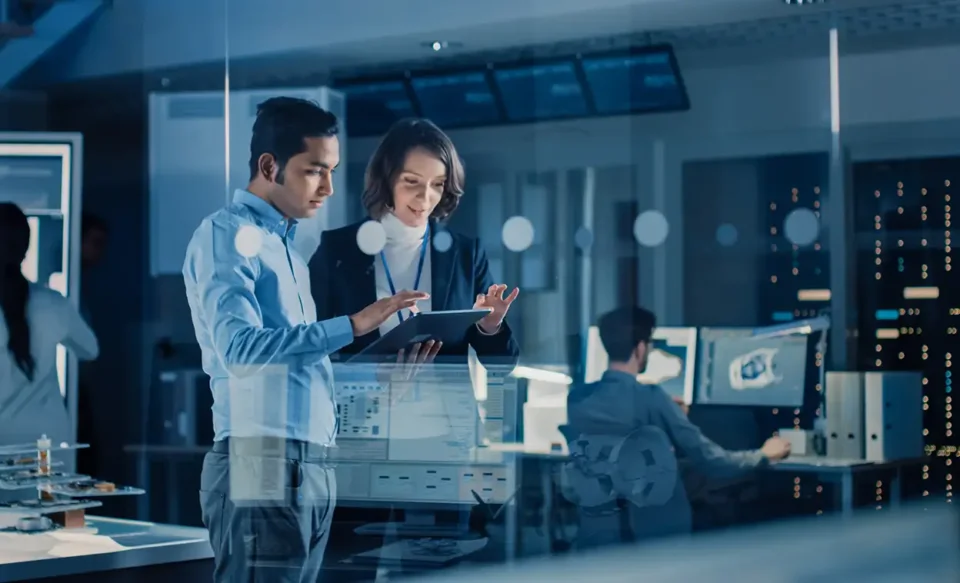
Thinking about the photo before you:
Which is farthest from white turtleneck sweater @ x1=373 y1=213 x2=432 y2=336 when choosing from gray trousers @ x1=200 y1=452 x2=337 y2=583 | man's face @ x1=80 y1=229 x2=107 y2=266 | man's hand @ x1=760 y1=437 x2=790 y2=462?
man's face @ x1=80 y1=229 x2=107 y2=266

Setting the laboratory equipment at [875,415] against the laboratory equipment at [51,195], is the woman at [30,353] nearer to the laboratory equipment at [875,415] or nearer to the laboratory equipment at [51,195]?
the laboratory equipment at [51,195]

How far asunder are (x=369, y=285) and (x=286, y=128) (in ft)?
1.87

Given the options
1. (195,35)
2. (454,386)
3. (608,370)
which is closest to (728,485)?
(608,370)

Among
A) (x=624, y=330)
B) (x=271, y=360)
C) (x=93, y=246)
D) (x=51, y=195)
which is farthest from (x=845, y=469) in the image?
(x=93, y=246)

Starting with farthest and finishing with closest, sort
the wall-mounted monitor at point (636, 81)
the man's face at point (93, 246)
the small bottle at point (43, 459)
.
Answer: the man's face at point (93, 246)
the wall-mounted monitor at point (636, 81)
the small bottle at point (43, 459)

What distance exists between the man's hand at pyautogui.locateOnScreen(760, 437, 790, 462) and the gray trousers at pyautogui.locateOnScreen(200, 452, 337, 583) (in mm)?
1521

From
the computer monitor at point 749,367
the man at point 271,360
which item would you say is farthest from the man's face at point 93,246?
the computer monitor at point 749,367

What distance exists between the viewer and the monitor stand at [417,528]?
11.5ft

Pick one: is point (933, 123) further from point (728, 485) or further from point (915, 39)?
point (728, 485)

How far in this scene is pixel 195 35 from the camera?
4508 mm

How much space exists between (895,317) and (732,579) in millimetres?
2805

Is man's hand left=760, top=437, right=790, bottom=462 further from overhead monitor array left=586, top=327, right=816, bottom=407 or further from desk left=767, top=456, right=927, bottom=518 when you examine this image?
overhead monitor array left=586, top=327, right=816, bottom=407

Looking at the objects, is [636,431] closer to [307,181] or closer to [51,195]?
[307,181]

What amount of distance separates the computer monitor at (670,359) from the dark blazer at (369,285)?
1.63ft
